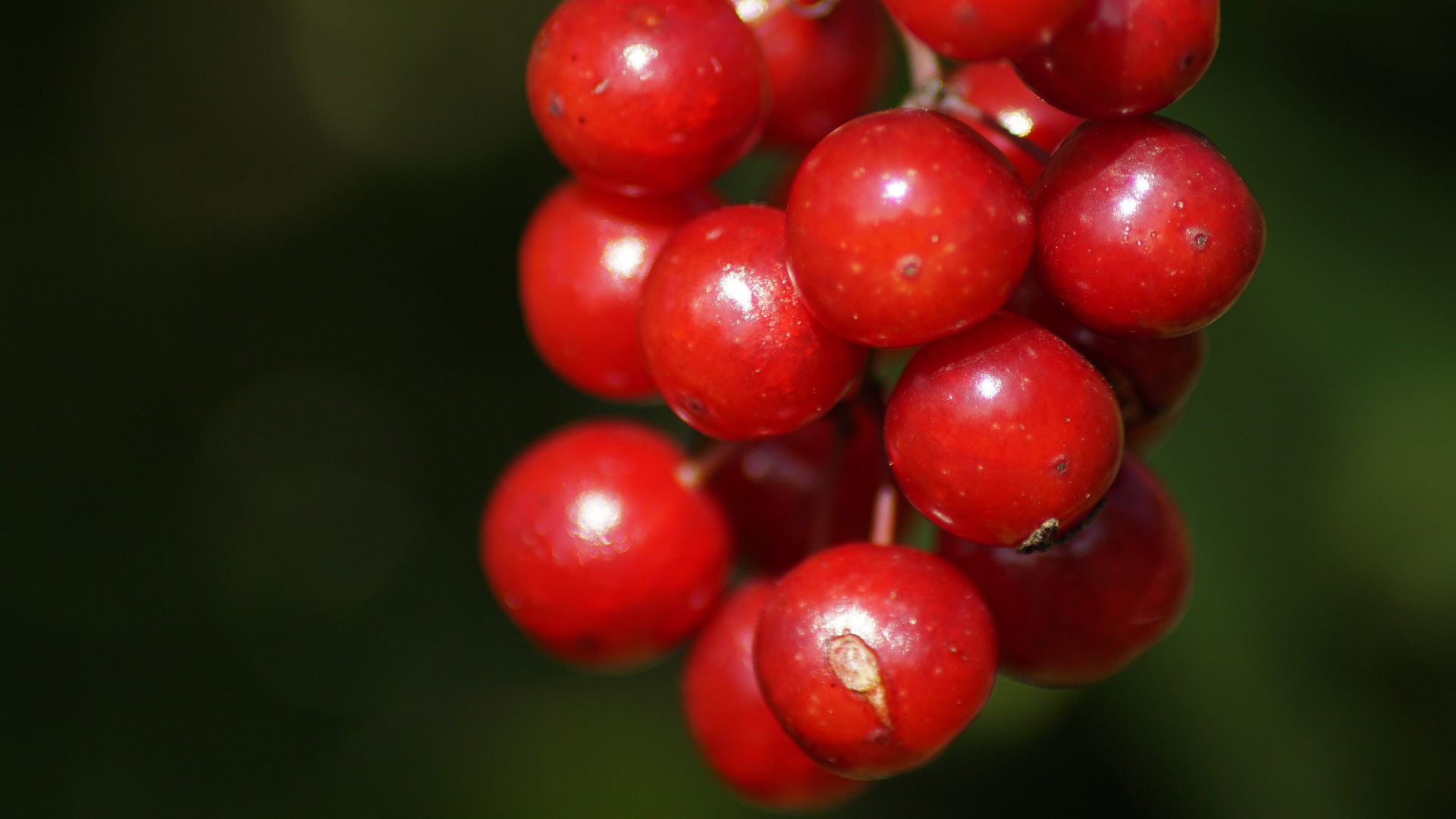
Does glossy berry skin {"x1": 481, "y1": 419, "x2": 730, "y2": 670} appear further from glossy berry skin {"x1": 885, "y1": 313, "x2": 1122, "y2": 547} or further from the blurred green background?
the blurred green background

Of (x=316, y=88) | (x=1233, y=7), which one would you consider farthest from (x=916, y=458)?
(x=316, y=88)

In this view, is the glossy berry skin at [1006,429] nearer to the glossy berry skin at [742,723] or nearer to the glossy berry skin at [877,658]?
the glossy berry skin at [877,658]

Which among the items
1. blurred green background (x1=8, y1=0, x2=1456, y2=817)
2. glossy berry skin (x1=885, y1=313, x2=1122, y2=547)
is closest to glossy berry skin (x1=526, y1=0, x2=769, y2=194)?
glossy berry skin (x1=885, y1=313, x2=1122, y2=547)

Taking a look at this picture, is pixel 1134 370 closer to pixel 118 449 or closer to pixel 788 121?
pixel 788 121

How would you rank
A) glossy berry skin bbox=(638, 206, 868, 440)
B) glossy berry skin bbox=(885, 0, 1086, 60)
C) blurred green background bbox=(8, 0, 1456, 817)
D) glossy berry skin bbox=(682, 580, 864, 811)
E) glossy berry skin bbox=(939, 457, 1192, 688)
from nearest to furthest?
1. glossy berry skin bbox=(885, 0, 1086, 60)
2. glossy berry skin bbox=(638, 206, 868, 440)
3. glossy berry skin bbox=(939, 457, 1192, 688)
4. glossy berry skin bbox=(682, 580, 864, 811)
5. blurred green background bbox=(8, 0, 1456, 817)

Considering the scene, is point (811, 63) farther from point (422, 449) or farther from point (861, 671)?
point (422, 449)
